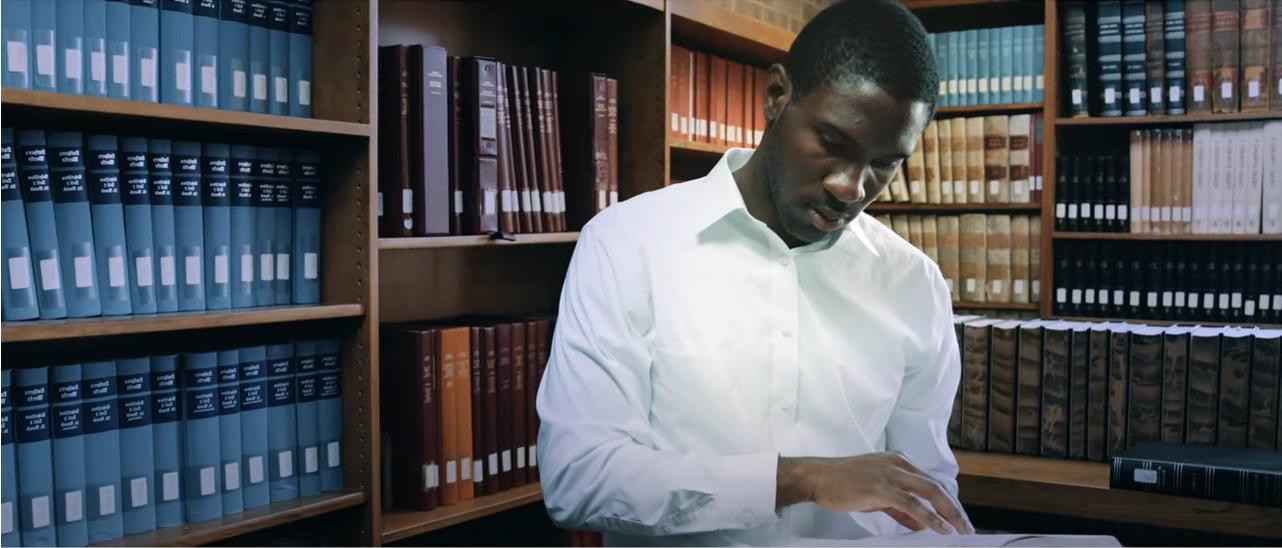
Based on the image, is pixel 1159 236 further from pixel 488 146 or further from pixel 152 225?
pixel 152 225

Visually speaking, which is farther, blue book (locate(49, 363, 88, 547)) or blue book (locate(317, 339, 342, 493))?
blue book (locate(317, 339, 342, 493))

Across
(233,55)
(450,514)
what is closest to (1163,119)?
(450,514)

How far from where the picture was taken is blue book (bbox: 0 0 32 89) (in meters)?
1.44

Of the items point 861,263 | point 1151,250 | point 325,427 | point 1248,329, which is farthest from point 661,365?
point 1151,250

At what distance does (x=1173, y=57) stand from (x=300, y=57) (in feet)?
7.55

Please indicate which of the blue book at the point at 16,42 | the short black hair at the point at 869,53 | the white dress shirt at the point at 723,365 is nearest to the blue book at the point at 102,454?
the blue book at the point at 16,42

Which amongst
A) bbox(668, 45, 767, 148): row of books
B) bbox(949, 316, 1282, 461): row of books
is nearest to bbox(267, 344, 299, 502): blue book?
bbox(668, 45, 767, 148): row of books

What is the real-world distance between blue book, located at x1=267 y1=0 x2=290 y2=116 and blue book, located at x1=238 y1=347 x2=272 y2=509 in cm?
41

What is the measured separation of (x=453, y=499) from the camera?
205cm

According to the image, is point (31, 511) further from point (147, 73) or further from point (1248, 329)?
point (1248, 329)

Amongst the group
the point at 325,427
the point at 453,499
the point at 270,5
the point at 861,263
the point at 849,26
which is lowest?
the point at 453,499

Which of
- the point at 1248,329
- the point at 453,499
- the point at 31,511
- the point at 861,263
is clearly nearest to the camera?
the point at 861,263

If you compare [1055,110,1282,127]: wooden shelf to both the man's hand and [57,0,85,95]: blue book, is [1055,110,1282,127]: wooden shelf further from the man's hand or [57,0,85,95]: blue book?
[57,0,85,95]: blue book

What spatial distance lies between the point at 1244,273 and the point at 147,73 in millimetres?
2679
